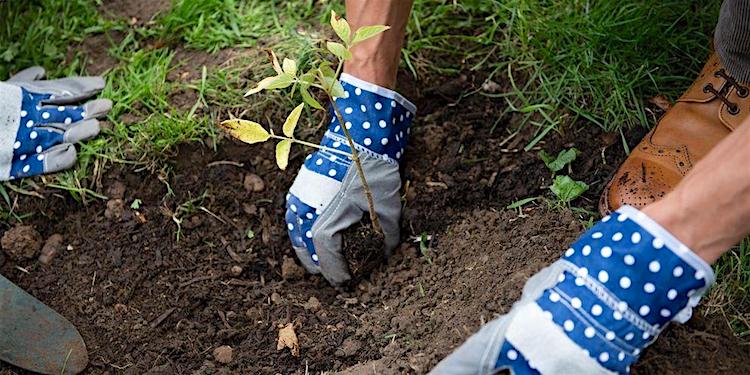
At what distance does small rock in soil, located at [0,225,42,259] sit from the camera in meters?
2.00

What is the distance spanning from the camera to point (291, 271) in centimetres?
194

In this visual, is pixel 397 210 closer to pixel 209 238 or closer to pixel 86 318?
pixel 209 238

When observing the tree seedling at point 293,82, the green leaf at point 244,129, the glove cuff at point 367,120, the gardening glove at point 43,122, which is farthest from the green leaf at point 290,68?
the gardening glove at point 43,122

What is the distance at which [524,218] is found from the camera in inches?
73.7

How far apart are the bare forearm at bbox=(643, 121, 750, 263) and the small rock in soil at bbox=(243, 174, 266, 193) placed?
1.01 metres

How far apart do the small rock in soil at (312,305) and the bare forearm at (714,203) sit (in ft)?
2.57

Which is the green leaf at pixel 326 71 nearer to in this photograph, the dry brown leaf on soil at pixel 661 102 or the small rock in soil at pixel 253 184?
the small rock in soil at pixel 253 184

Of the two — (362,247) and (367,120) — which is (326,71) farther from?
(362,247)

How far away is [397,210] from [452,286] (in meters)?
0.24

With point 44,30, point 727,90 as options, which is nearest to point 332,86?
point 727,90

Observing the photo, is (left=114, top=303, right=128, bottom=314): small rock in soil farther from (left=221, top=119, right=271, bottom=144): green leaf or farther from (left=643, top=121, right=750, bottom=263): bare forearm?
(left=643, top=121, right=750, bottom=263): bare forearm

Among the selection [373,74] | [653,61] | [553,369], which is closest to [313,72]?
[373,74]

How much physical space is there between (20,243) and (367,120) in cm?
84

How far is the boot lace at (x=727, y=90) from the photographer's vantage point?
1.83 m
